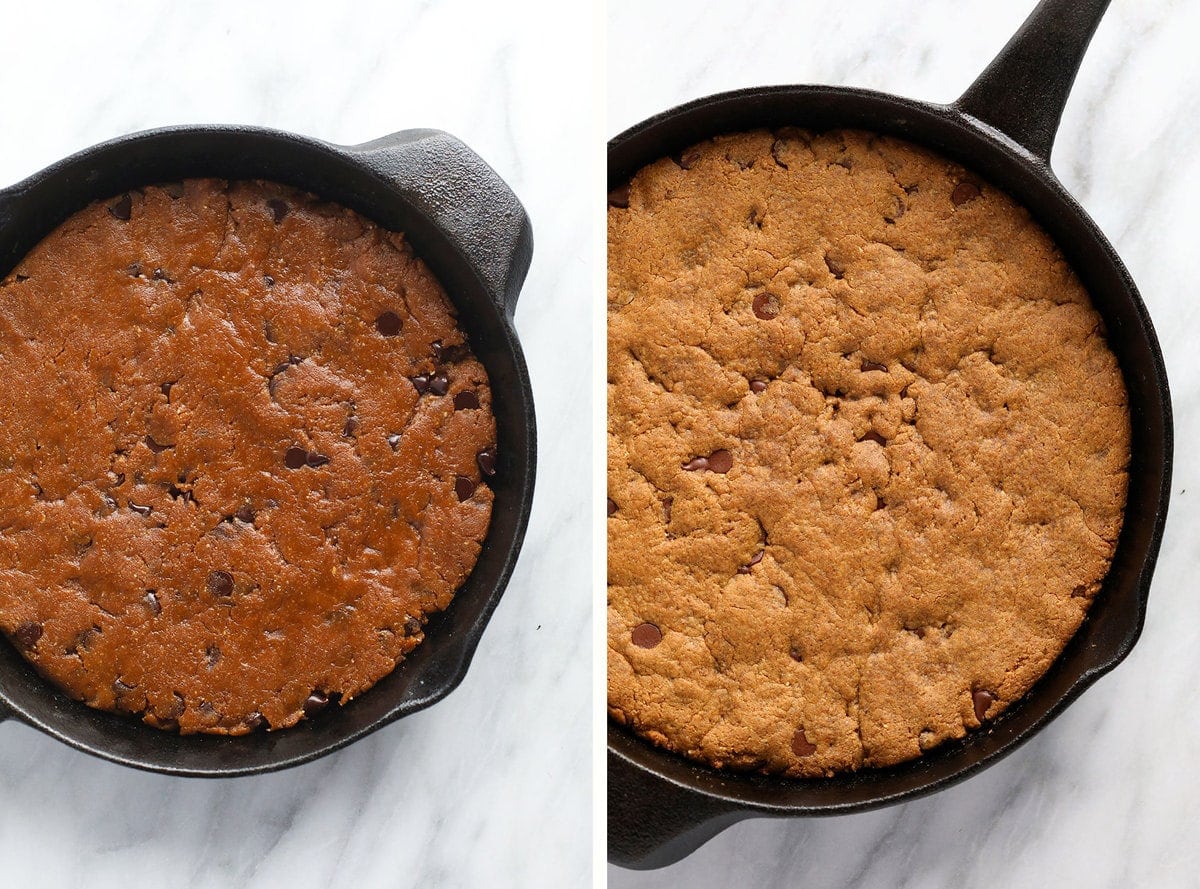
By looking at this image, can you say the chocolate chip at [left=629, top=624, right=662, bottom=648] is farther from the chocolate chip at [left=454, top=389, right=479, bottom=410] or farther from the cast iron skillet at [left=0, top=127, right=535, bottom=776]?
the chocolate chip at [left=454, top=389, right=479, bottom=410]

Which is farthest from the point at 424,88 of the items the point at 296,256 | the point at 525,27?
the point at 296,256

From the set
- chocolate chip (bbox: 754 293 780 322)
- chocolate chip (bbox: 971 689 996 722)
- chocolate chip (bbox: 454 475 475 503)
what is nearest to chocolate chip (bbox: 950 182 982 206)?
chocolate chip (bbox: 754 293 780 322)

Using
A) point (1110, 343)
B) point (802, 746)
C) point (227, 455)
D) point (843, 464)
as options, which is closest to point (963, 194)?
point (1110, 343)

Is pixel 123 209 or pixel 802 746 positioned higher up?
pixel 123 209

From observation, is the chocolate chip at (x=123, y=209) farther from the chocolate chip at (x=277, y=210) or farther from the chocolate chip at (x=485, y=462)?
the chocolate chip at (x=485, y=462)

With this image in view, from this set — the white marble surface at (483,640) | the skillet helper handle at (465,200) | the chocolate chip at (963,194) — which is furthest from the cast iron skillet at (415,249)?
the chocolate chip at (963,194)

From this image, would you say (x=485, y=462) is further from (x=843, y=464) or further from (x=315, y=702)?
(x=843, y=464)

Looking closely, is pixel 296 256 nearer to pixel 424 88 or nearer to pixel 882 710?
pixel 424 88

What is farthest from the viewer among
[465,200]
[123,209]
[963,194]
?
[963,194]
